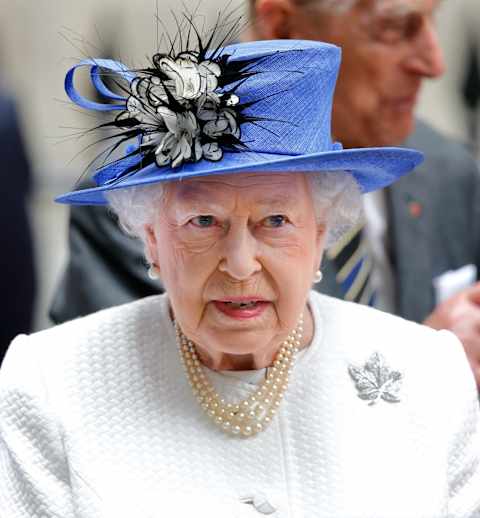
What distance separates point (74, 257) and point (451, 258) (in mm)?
1128

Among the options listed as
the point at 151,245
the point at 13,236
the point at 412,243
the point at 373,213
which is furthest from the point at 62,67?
the point at 151,245

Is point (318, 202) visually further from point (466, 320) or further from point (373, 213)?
point (373, 213)

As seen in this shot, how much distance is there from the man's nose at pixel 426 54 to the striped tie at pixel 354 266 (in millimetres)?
474

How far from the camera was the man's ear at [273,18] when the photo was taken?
136 inches

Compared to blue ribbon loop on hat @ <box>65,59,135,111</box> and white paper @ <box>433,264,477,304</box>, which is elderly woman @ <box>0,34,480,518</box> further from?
white paper @ <box>433,264,477,304</box>

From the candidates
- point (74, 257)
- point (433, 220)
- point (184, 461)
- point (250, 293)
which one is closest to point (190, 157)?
point (250, 293)

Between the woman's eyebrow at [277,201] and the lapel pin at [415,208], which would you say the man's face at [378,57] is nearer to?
the lapel pin at [415,208]

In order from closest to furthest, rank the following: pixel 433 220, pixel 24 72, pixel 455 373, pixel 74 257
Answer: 1. pixel 455 373
2. pixel 74 257
3. pixel 433 220
4. pixel 24 72

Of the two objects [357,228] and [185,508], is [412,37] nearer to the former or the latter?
[357,228]

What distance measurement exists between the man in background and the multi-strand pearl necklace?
3.07 feet

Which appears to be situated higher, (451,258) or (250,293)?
(250,293)

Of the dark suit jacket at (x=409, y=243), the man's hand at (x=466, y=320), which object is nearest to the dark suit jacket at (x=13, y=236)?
the dark suit jacket at (x=409, y=243)

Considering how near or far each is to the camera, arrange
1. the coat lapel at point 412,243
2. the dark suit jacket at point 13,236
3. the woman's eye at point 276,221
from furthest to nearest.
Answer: the dark suit jacket at point 13,236 < the coat lapel at point 412,243 < the woman's eye at point 276,221

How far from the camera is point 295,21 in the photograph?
11.5 feet
